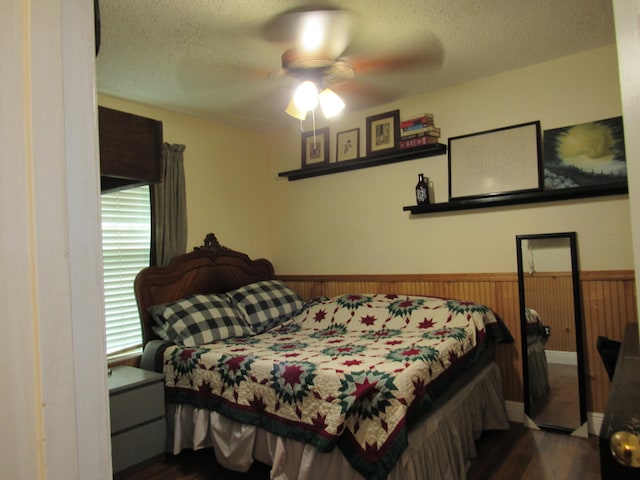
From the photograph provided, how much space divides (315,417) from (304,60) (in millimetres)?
1978

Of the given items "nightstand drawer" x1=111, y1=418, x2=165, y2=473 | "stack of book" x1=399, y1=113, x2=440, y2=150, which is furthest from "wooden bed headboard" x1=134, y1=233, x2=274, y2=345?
"stack of book" x1=399, y1=113, x2=440, y2=150

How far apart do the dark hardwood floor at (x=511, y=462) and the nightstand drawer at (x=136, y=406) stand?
0.31 meters

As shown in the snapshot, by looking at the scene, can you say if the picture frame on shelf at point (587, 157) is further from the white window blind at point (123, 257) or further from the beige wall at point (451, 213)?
the white window blind at point (123, 257)

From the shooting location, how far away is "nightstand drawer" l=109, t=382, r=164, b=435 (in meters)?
2.44

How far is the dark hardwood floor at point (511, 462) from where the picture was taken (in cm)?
234

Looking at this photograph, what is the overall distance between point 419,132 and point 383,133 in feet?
1.22

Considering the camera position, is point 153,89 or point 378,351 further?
point 153,89

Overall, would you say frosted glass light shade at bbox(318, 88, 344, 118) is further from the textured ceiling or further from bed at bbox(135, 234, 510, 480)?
bed at bbox(135, 234, 510, 480)

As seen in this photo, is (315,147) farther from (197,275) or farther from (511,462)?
(511,462)

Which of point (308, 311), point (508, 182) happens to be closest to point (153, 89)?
point (308, 311)

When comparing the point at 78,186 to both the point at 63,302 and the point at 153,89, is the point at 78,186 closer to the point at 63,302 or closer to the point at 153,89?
the point at 63,302

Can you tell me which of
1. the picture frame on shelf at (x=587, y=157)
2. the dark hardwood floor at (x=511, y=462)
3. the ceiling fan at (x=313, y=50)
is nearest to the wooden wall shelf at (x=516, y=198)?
the picture frame on shelf at (x=587, y=157)

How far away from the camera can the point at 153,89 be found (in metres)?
3.21

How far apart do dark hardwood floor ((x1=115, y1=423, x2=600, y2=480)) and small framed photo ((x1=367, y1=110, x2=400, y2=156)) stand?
2.31 m
